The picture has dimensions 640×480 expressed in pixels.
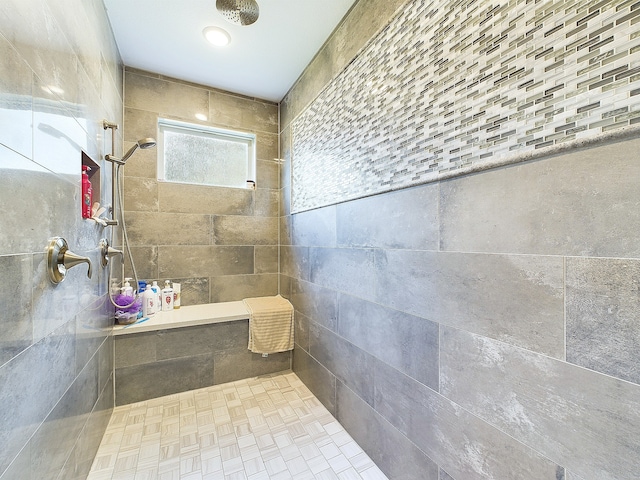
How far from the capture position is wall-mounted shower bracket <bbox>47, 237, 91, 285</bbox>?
0.83 meters

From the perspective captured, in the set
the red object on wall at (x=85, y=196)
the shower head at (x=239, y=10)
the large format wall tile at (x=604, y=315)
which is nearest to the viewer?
the large format wall tile at (x=604, y=315)

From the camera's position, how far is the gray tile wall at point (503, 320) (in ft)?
1.91

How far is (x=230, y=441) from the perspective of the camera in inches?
57.3

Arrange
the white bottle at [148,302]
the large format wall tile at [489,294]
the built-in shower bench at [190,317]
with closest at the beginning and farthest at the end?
1. the large format wall tile at [489,294]
2. the built-in shower bench at [190,317]
3. the white bottle at [148,302]

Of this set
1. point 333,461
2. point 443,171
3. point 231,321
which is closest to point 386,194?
point 443,171

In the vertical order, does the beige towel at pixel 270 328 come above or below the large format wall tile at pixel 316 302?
below

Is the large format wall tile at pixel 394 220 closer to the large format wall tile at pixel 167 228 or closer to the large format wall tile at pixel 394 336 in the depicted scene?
the large format wall tile at pixel 394 336

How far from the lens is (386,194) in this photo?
1221 millimetres

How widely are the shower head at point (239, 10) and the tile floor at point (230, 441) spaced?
2439mm

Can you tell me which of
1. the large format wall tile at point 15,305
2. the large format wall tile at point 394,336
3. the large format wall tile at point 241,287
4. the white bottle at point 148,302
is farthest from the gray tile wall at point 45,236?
the large format wall tile at point 394,336

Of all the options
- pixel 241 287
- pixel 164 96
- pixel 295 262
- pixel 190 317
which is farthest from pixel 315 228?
pixel 164 96

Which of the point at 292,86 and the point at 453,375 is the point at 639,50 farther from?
the point at 292,86

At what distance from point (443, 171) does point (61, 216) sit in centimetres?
140

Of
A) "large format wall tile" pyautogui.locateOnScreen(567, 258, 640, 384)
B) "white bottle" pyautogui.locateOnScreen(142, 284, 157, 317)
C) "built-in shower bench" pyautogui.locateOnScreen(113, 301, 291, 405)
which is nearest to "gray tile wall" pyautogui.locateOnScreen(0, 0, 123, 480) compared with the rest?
"built-in shower bench" pyautogui.locateOnScreen(113, 301, 291, 405)
